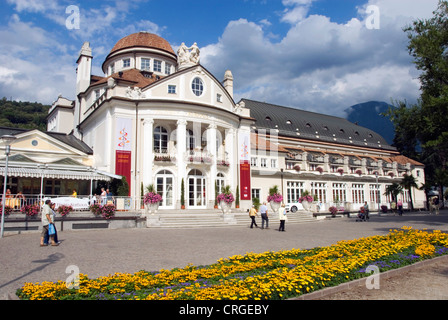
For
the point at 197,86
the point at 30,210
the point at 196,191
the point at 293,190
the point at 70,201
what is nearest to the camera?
the point at 30,210

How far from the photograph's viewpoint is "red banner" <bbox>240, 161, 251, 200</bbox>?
33656 millimetres

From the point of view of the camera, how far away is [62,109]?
4194cm

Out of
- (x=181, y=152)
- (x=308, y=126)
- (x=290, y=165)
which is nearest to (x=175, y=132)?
(x=181, y=152)

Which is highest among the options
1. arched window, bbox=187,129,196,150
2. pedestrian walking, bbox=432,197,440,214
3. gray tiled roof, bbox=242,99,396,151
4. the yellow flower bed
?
gray tiled roof, bbox=242,99,396,151

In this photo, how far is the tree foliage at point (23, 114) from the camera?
224ft

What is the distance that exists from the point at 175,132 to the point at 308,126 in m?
34.2

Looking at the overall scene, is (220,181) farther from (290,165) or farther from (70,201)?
(290,165)

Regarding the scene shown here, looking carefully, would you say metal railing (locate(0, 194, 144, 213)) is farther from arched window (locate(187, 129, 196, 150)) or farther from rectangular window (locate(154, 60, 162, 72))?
rectangular window (locate(154, 60, 162, 72))

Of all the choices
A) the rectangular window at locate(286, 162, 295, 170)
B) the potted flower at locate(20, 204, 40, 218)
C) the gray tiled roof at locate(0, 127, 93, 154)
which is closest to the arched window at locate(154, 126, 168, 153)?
the gray tiled roof at locate(0, 127, 93, 154)

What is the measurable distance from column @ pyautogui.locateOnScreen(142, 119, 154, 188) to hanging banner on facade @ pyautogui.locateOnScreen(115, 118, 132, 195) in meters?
1.15

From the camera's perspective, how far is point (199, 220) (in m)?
23.8

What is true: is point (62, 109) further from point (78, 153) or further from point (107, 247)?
point (107, 247)

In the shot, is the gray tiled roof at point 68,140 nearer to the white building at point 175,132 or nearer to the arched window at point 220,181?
the white building at point 175,132

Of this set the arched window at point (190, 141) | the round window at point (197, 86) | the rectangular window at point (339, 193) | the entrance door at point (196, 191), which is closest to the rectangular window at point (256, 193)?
the entrance door at point (196, 191)
